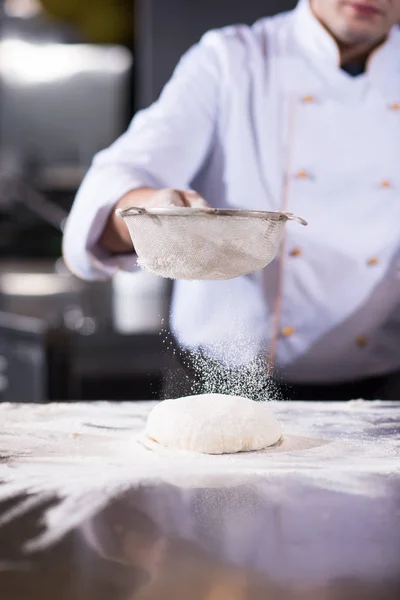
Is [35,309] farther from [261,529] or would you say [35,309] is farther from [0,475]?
[261,529]

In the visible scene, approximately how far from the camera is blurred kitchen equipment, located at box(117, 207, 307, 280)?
1407mm

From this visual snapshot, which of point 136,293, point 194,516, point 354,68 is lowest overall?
point 136,293

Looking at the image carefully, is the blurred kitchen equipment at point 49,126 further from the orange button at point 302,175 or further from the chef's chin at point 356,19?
the orange button at point 302,175

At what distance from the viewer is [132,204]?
191 cm

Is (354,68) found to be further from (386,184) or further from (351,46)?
(386,184)

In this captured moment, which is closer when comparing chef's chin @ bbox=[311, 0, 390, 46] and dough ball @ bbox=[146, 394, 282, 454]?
dough ball @ bbox=[146, 394, 282, 454]

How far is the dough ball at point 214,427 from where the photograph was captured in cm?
139

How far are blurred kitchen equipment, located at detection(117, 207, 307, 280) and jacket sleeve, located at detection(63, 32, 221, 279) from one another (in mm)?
523

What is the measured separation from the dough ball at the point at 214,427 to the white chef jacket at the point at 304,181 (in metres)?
0.72

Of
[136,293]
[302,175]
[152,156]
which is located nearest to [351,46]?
[302,175]

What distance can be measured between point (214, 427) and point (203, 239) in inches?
13.2

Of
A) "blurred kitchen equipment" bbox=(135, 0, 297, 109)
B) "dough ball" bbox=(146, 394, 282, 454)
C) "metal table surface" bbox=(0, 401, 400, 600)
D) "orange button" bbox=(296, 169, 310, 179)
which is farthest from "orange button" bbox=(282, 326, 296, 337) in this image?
"blurred kitchen equipment" bbox=(135, 0, 297, 109)

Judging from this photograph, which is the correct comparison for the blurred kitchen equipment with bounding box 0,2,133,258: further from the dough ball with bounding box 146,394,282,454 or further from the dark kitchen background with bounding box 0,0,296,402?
the dough ball with bounding box 146,394,282,454

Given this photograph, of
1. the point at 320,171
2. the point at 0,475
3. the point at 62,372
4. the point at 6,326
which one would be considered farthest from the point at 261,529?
the point at 6,326
